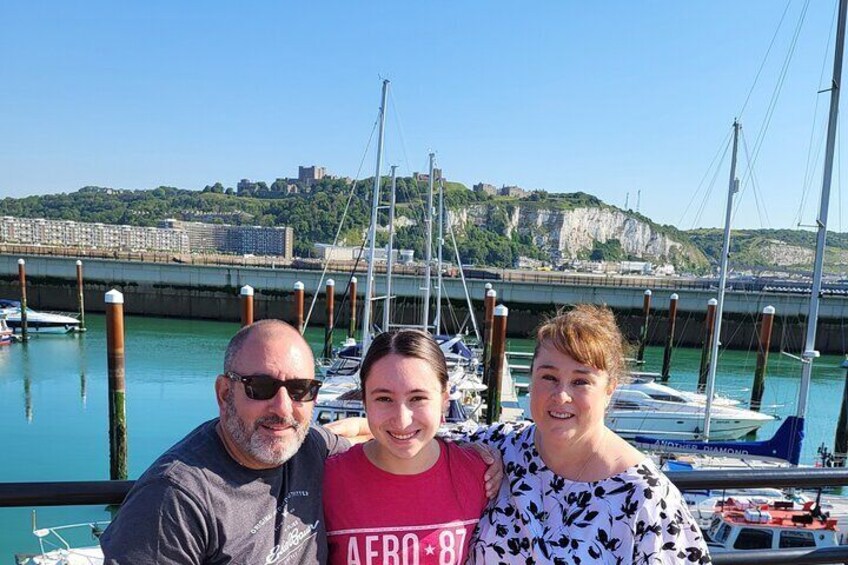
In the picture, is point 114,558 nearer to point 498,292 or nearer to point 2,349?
point 2,349

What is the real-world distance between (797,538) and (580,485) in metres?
9.16

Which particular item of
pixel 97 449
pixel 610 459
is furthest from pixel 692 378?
pixel 610 459

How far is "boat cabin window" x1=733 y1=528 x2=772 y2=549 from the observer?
28.4ft

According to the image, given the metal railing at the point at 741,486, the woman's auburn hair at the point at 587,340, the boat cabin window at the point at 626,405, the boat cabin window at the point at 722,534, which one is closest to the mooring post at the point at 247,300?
the boat cabin window at the point at 626,405

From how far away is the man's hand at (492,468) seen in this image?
168cm

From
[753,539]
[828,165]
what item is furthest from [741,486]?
[828,165]

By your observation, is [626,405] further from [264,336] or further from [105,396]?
[105,396]

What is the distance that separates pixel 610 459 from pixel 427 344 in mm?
A: 610

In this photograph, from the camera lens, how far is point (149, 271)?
39250mm

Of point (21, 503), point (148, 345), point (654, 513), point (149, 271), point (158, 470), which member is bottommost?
point (148, 345)

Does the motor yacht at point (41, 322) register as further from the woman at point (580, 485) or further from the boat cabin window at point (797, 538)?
the woman at point (580, 485)

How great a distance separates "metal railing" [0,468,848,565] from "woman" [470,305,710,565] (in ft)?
1.34

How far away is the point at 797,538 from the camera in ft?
27.9

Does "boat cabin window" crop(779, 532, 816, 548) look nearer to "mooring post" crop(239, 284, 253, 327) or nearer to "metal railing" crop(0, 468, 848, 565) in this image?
"metal railing" crop(0, 468, 848, 565)
